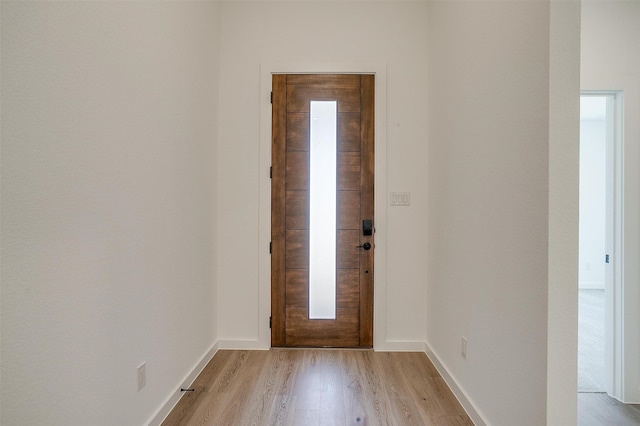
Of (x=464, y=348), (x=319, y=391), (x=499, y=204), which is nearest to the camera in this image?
(x=499, y=204)

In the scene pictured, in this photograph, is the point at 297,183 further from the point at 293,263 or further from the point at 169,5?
the point at 169,5

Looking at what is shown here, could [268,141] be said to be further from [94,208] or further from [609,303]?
[609,303]

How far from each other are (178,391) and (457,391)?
5.96 feet

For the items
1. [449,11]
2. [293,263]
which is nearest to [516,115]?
[449,11]

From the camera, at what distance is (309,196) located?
2.85 metres

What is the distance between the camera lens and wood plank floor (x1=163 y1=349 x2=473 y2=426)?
1.88 m

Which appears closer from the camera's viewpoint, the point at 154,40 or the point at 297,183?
the point at 154,40

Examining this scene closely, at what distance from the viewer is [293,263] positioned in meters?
2.86

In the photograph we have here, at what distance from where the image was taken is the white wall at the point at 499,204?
1265 millimetres

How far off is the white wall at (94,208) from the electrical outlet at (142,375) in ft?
0.14

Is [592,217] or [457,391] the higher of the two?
[592,217]

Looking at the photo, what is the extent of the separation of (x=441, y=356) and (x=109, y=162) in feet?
8.26

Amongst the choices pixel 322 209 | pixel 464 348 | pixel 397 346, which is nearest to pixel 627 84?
pixel 464 348

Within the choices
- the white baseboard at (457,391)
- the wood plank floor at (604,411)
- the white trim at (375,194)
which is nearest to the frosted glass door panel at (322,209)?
the white trim at (375,194)
